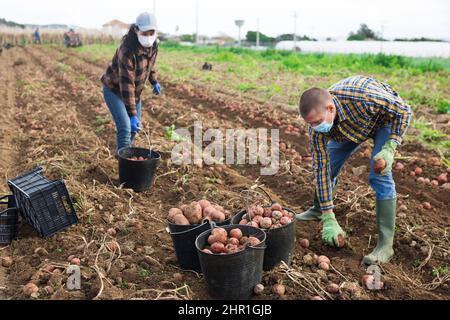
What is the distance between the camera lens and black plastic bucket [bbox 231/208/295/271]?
3.09 meters

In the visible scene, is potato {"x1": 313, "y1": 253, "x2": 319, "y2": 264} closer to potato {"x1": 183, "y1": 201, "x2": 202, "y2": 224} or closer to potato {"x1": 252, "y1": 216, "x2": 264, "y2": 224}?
potato {"x1": 252, "y1": 216, "x2": 264, "y2": 224}

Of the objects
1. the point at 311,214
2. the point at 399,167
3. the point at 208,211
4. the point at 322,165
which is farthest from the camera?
the point at 399,167

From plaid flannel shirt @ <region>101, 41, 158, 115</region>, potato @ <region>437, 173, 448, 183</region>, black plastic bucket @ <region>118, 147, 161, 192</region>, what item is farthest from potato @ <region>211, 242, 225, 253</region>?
potato @ <region>437, 173, 448, 183</region>

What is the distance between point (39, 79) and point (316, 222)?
1136 centimetres

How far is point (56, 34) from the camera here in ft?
145

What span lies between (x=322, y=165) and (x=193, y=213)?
105 cm

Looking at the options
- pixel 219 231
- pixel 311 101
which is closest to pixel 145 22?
pixel 311 101

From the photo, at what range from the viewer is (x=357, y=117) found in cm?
336

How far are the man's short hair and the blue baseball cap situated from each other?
2.17m

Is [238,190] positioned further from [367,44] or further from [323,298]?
[367,44]

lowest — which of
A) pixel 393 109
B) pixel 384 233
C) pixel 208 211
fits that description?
pixel 384 233

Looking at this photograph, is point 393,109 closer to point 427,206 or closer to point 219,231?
point 219,231

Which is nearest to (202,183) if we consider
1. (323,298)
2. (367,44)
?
(323,298)
